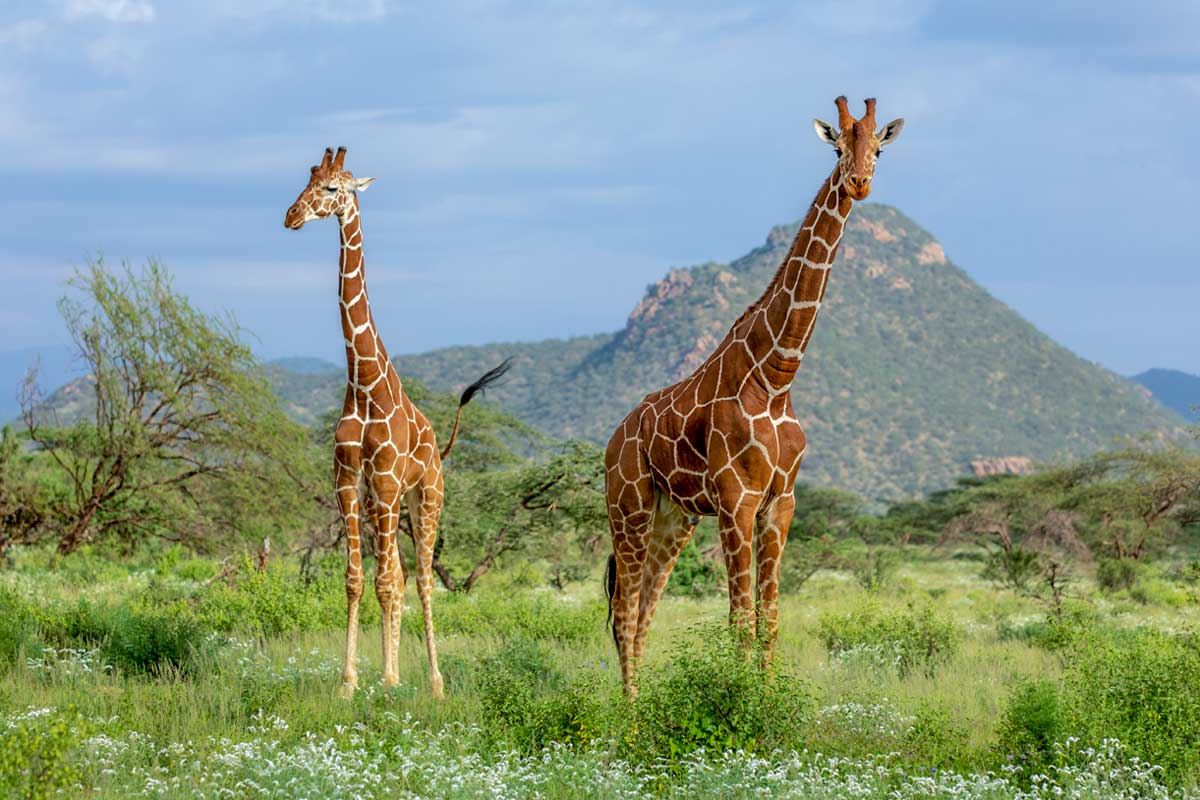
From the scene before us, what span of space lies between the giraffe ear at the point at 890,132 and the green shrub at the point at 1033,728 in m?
3.43

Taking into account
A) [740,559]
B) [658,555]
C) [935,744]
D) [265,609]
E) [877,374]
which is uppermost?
[877,374]

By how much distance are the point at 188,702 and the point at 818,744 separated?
4341 mm

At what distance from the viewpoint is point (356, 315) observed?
32.3 ft

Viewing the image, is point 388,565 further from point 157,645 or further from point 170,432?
point 170,432

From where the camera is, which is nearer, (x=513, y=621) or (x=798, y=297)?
(x=798, y=297)

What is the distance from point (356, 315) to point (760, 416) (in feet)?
11.2

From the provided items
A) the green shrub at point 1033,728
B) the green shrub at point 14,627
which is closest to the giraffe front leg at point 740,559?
the green shrub at point 1033,728

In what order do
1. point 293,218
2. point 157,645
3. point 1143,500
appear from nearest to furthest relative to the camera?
1. point 293,218
2. point 157,645
3. point 1143,500

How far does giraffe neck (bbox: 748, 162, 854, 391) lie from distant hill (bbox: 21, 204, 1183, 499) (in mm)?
59895

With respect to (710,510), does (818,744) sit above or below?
below

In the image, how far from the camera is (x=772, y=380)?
820 centimetres

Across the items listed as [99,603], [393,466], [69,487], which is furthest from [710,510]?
[69,487]

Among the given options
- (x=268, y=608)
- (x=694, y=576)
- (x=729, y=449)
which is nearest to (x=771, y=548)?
(x=729, y=449)

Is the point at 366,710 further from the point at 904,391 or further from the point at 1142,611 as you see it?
the point at 904,391
